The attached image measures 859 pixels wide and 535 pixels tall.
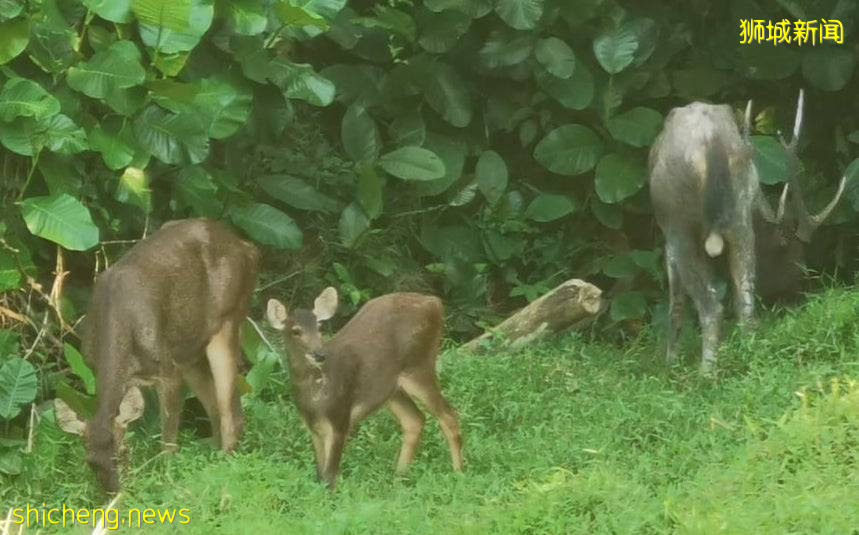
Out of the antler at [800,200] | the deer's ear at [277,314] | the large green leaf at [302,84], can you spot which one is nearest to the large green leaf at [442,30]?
the large green leaf at [302,84]

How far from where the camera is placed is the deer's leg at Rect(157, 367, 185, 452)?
840cm

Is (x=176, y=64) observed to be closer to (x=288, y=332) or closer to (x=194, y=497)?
(x=288, y=332)

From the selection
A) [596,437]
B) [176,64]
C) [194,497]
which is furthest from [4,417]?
[596,437]

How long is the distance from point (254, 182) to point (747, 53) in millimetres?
3287

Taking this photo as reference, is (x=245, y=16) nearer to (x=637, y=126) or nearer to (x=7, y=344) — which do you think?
(x=7, y=344)

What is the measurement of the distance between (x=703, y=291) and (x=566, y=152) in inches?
71.5

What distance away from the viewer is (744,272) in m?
9.46

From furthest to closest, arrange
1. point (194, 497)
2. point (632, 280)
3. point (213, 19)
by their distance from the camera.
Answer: point (632, 280) < point (213, 19) < point (194, 497)

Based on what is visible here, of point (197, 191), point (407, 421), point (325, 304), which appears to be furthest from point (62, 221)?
point (407, 421)

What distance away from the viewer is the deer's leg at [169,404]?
8.40 meters

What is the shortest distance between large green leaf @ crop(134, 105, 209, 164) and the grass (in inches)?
56.3

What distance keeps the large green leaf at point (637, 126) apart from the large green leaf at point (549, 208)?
585 millimetres

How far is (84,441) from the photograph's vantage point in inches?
310

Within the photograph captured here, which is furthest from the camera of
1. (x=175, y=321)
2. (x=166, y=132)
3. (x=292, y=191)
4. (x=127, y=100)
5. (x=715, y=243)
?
(x=292, y=191)
